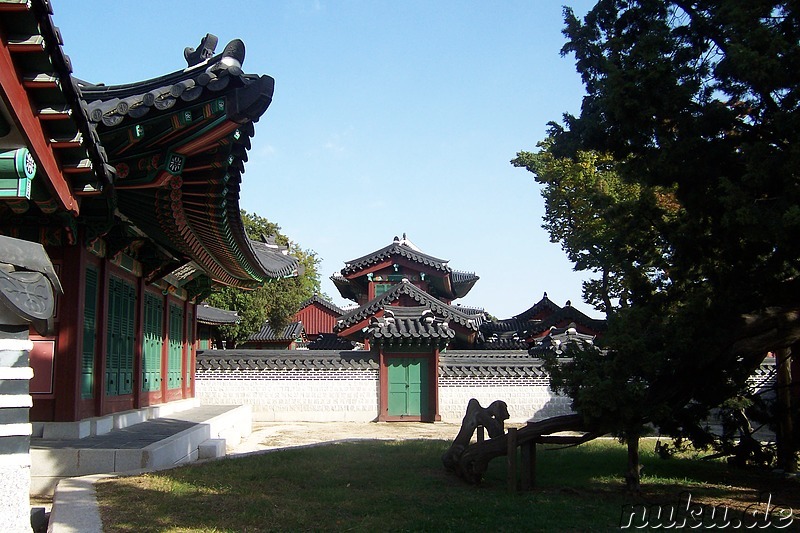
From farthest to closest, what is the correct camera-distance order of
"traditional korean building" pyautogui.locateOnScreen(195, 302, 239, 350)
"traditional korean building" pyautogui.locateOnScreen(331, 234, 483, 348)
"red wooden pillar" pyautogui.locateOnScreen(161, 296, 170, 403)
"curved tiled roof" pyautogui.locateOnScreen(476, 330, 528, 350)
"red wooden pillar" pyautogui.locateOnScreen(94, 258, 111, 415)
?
"curved tiled roof" pyautogui.locateOnScreen(476, 330, 528, 350) < "traditional korean building" pyautogui.locateOnScreen(331, 234, 483, 348) < "traditional korean building" pyautogui.locateOnScreen(195, 302, 239, 350) < "red wooden pillar" pyautogui.locateOnScreen(161, 296, 170, 403) < "red wooden pillar" pyautogui.locateOnScreen(94, 258, 111, 415)

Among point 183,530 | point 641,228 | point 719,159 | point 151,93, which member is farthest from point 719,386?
point 151,93

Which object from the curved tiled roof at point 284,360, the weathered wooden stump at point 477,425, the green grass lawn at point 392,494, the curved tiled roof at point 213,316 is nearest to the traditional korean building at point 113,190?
the green grass lawn at point 392,494

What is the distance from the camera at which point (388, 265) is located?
3394 centimetres

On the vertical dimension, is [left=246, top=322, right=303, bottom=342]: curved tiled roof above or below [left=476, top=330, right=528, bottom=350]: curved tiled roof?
above

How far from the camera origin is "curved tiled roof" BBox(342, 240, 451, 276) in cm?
3372

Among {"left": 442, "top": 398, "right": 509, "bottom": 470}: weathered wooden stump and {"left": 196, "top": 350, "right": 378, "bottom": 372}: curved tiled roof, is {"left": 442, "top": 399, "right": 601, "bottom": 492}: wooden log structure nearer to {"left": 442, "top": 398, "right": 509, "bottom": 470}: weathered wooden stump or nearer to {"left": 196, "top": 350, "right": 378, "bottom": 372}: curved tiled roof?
{"left": 442, "top": 398, "right": 509, "bottom": 470}: weathered wooden stump

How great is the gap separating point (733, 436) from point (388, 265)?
79.7ft

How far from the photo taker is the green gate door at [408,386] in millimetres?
23297

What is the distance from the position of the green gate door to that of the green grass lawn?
467 inches

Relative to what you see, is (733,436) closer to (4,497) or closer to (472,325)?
(4,497)

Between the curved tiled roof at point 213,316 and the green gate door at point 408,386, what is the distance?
275 inches

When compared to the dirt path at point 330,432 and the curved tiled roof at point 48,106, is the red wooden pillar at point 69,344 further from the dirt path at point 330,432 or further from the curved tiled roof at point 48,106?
the dirt path at point 330,432

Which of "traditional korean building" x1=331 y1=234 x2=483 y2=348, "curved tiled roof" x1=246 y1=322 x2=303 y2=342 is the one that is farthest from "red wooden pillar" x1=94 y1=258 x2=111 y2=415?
"curved tiled roof" x1=246 y1=322 x2=303 y2=342

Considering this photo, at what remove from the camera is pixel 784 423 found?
9992mm
